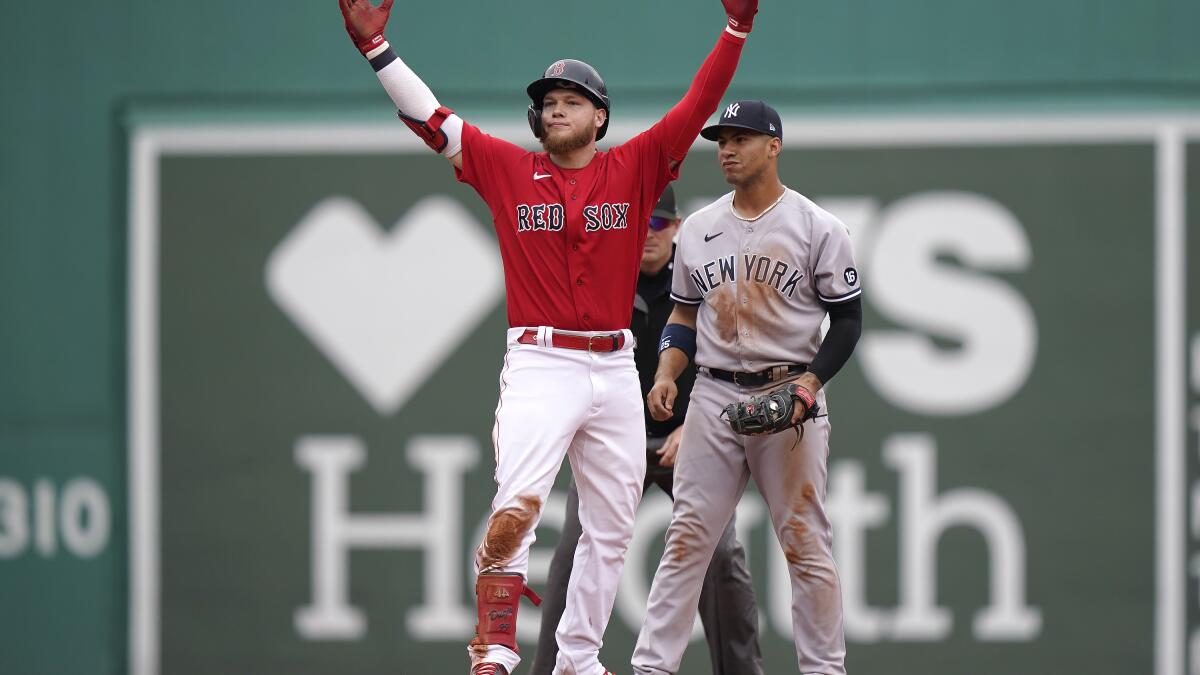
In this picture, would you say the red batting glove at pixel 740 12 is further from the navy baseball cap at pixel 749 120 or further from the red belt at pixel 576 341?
the red belt at pixel 576 341

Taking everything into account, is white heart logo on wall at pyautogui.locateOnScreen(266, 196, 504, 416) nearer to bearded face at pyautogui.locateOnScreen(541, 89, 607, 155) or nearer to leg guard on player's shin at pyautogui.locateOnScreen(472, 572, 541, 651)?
bearded face at pyautogui.locateOnScreen(541, 89, 607, 155)

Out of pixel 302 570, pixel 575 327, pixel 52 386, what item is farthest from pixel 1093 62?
pixel 52 386

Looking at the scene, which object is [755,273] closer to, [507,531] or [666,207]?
[666,207]

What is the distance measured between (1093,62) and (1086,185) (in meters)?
0.54

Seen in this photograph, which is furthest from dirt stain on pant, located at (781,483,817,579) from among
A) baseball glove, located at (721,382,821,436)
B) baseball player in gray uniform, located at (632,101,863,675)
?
baseball glove, located at (721,382,821,436)

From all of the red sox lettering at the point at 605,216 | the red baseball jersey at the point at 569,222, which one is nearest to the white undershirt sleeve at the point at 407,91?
the red baseball jersey at the point at 569,222

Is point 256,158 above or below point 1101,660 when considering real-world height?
above

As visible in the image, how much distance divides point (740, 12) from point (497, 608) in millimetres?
1742

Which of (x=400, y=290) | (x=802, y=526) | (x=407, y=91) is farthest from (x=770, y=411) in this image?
(x=400, y=290)

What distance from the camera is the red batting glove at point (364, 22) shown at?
141 inches

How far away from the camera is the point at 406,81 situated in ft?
11.7

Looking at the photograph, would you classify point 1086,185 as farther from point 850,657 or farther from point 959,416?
point 850,657

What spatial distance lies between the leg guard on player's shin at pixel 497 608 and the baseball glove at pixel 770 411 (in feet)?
2.51

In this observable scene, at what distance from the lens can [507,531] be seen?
3.38 m
